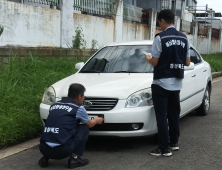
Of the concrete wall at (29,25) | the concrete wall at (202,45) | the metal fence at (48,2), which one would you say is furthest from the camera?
the concrete wall at (202,45)

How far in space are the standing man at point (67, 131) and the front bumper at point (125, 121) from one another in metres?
0.30

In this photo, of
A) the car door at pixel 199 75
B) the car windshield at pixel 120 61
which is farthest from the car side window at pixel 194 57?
the car windshield at pixel 120 61

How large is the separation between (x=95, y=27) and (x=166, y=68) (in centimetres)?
804

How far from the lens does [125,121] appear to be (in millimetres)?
4621

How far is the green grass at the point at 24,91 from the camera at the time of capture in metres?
5.40

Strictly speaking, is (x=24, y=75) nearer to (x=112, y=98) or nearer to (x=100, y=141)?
(x=100, y=141)

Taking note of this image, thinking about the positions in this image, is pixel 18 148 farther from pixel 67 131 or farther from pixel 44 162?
pixel 67 131

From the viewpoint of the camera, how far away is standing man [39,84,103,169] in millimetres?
4070

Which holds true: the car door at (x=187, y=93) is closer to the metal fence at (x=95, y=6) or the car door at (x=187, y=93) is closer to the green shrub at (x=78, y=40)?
the green shrub at (x=78, y=40)

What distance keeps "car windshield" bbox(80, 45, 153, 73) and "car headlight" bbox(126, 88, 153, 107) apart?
870mm

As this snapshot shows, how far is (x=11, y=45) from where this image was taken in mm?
8797

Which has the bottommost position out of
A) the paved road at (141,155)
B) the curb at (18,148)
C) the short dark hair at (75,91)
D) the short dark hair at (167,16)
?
the curb at (18,148)

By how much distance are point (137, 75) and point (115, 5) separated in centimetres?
842

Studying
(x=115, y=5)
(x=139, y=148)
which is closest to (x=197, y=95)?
(x=139, y=148)
